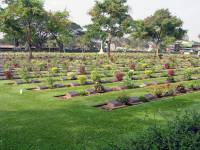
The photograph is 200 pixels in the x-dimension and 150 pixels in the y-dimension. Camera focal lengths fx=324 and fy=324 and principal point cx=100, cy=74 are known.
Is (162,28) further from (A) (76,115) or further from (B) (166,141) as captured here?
(B) (166,141)

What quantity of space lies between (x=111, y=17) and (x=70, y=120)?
127ft

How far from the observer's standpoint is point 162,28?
6044cm

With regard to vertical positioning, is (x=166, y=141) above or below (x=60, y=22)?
below

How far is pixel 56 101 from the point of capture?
46.4ft

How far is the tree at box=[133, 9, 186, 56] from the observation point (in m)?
59.3

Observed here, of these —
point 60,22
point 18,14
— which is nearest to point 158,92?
point 18,14

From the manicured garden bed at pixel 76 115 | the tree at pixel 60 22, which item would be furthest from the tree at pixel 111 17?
the manicured garden bed at pixel 76 115

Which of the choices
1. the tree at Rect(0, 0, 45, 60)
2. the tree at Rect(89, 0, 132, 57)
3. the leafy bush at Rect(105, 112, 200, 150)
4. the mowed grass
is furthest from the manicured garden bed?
the tree at Rect(89, 0, 132, 57)

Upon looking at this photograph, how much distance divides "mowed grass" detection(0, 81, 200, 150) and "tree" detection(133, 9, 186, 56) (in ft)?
147

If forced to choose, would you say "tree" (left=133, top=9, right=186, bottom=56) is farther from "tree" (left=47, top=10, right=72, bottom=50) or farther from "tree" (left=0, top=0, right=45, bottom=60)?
"tree" (left=0, top=0, right=45, bottom=60)

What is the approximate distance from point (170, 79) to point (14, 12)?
22999 millimetres

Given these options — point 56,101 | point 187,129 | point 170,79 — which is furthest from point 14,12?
point 187,129

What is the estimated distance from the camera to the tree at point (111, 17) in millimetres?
46969

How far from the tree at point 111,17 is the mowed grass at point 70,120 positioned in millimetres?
32706
